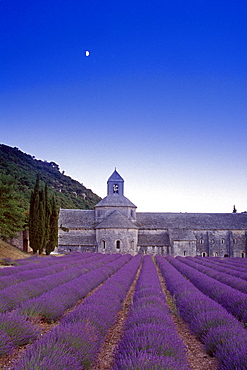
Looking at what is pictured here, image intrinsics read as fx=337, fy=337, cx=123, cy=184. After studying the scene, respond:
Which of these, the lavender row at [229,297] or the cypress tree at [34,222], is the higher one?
the cypress tree at [34,222]

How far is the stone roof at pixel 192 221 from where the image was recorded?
1500 inches

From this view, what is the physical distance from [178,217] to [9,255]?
22.5m

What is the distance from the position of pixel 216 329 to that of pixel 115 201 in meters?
32.9

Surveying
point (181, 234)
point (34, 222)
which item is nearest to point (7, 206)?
point (34, 222)

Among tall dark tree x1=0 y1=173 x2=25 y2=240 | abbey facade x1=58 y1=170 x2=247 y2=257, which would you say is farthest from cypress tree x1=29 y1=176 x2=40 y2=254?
abbey facade x1=58 y1=170 x2=247 y2=257

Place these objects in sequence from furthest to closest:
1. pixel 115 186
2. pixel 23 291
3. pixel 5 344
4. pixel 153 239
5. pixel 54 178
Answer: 1. pixel 54 178
2. pixel 115 186
3. pixel 153 239
4. pixel 23 291
5. pixel 5 344

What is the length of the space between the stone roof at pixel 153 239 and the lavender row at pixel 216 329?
88.7ft

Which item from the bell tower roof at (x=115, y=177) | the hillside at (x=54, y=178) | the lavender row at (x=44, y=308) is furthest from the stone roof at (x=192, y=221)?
the hillside at (x=54, y=178)

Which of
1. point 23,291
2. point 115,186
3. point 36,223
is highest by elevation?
point 115,186

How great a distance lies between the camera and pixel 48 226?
2788 centimetres

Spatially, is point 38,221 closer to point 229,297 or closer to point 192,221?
point 192,221

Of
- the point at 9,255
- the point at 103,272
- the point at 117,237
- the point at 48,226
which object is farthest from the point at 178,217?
the point at 103,272

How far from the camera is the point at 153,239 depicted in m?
36.0

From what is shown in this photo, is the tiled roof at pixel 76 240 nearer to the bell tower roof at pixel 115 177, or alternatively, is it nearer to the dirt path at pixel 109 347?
the bell tower roof at pixel 115 177
